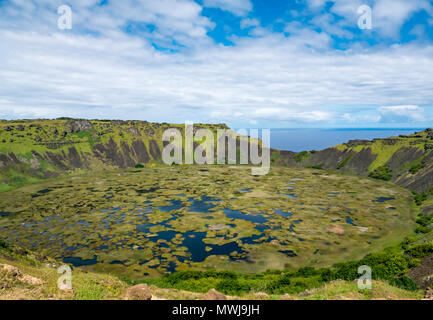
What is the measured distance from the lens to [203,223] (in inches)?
3162

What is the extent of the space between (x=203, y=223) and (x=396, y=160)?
15012 centimetres

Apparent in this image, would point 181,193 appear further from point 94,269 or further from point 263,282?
point 263,282

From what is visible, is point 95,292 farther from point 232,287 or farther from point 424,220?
point 424,220

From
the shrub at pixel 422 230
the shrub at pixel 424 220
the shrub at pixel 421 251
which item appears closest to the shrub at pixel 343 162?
the shrub at pixel 424 220

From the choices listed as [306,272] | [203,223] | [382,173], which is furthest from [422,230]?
[382,173]

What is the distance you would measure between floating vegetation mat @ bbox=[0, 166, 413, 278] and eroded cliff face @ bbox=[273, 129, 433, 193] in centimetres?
1210

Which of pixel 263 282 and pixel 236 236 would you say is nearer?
pixel 263 282

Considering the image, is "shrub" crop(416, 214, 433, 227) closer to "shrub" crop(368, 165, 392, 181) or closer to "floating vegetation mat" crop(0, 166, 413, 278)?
"floating vegetation mat" crop(0, 166, 413, 278)

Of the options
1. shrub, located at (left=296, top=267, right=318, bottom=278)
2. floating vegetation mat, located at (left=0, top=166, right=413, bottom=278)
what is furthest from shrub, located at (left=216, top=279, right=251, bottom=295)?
shrub, located at (left=296, top=267, right=318, bottom=278)

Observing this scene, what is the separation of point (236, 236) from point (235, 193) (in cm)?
4948

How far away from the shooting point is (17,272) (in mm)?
25000

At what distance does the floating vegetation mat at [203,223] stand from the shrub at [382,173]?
54.2ft
